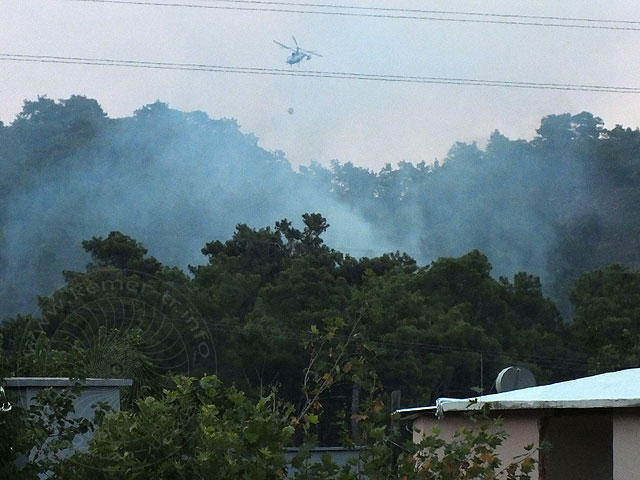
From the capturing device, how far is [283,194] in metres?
122

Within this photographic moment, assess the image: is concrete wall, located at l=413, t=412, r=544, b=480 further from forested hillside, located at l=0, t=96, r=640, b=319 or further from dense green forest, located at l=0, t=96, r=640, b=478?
forested hillside, located at l=0, t=96, r=640, b=319

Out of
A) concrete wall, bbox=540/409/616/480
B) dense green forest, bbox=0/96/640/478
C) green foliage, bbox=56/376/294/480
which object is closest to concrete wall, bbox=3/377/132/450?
dense green forest, bbox=0/96/640/478

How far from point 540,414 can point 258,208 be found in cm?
11215

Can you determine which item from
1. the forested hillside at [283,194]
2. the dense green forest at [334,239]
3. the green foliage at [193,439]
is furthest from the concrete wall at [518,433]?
the forested hillside at [283,194]

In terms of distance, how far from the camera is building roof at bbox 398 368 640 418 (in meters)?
8.55

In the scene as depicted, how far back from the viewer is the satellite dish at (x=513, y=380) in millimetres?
13539

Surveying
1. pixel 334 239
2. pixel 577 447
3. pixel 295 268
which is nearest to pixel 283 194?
pixel 334 239

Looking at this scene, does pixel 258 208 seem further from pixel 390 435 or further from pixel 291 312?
pixel 390 435

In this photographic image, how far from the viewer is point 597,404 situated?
857cm

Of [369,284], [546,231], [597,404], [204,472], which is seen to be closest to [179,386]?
[204,472]

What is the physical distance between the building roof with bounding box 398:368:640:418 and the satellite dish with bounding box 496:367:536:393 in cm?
266

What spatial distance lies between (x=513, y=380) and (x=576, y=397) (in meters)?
4.58

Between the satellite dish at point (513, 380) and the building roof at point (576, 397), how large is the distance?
2660 millimetres

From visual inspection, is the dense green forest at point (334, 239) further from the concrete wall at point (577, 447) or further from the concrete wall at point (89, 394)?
the concrete wall at point (577, 447)
